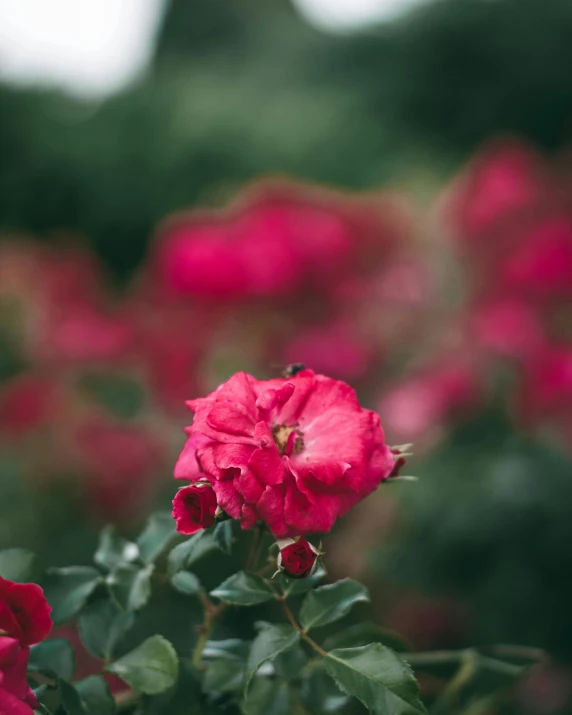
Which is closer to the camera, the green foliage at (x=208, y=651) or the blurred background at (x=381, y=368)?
the green foliage at (x=208, y=651)

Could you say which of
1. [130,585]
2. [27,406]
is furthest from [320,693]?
[27,406]

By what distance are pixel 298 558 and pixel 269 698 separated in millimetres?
139

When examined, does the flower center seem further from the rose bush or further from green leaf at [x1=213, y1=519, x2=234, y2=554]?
the rose bush

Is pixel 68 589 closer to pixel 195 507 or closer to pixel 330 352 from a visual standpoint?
pixel 195 507

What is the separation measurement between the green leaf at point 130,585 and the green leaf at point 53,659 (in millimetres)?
49

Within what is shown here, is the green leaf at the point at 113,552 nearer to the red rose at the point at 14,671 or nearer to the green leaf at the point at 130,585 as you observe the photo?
the green leaf at the point at 130,585

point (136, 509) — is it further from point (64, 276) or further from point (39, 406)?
point (64, 276)

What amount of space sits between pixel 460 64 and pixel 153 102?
7.55 feet

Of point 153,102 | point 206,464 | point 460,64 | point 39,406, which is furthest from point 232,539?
point 460,64

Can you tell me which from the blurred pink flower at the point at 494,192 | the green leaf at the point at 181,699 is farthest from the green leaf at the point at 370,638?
the blurred pink flower at the point at 494,192

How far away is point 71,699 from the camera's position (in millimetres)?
444

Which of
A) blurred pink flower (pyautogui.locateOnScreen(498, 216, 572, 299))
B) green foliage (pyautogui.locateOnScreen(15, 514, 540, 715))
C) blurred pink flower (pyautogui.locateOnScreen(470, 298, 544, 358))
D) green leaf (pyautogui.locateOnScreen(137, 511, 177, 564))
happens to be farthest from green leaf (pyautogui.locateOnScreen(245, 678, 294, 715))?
blurred pink flower (pyautogui.locateOnScreen(498, 216, 572, 299))

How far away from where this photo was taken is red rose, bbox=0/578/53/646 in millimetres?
425

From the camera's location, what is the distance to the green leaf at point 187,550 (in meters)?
0.45
